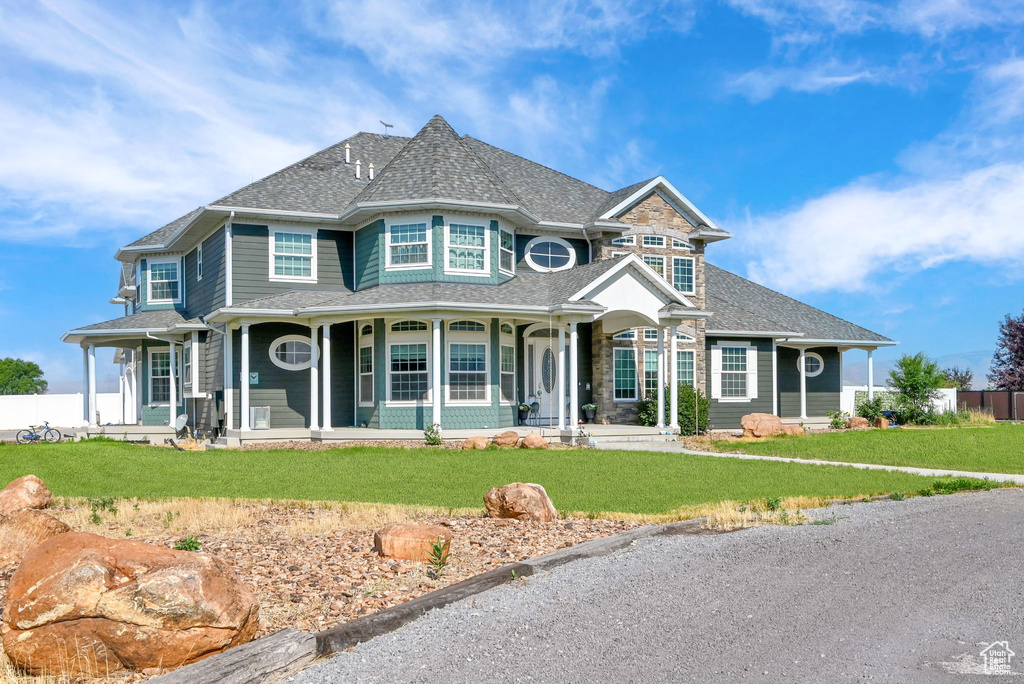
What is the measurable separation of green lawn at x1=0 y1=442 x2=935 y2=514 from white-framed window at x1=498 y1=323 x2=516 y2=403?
500cm

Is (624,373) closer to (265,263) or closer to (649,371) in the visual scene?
(649,371)

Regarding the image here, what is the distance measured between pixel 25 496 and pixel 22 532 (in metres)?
3.13

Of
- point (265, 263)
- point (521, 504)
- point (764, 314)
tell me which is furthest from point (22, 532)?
point (764, 314)

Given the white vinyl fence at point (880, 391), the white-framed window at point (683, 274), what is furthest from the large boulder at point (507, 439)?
the white vinyl fence at point (880, 391)

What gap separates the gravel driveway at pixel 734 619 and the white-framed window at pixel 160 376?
23042 mm

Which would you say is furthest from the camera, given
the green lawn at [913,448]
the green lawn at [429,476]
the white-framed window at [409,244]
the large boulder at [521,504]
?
the white-framed window at [409,244]

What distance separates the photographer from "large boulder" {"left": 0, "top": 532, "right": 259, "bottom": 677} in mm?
5152

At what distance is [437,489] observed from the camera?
13172 mm

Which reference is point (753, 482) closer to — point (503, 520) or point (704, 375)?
point (503, 520)

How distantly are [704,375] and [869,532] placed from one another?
1843cm

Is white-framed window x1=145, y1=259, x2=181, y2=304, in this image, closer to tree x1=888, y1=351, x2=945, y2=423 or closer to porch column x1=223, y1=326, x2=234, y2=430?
porch column x1=223, y1=326, x2=234, y2=430

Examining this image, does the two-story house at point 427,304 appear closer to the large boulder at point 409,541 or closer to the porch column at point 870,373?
the porch column at point 870,373

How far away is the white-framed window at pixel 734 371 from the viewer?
93.1 ft

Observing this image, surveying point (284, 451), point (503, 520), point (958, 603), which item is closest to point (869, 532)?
point (958, 603)
